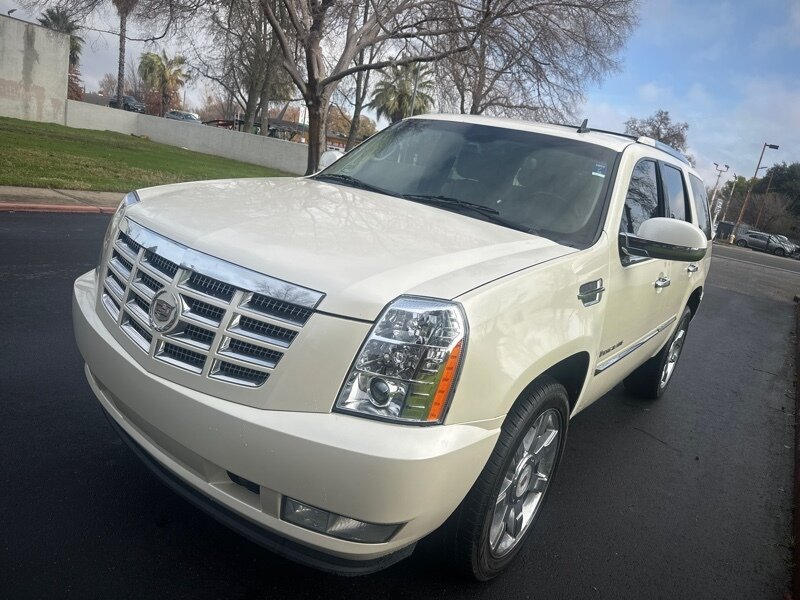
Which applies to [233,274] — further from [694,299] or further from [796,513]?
[694,299]

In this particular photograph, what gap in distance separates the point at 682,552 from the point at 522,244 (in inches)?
72.0

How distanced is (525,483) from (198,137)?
32.3 m

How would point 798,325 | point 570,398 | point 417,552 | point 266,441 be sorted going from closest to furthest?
point 266,441
point 417,552
point 570,398
point 798,325

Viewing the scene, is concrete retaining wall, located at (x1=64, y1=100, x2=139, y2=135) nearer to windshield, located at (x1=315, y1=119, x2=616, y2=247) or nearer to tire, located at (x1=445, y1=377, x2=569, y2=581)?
windshield, located at (x1=315, y1=119, x2=616, y2=247)

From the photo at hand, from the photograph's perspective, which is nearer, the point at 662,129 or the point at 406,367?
the point at 406,367

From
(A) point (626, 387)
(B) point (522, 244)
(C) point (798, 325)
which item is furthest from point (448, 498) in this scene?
(C) point (798, 325)

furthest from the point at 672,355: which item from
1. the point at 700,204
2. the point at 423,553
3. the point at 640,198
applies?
the point at 423,553

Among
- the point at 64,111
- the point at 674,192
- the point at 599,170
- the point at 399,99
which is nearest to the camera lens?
the point at 599,170

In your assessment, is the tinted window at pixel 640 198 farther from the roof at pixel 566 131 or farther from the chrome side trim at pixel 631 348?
the chrome side trim at pixel 631 348

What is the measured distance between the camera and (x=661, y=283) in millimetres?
3908

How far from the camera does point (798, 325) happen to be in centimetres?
1139

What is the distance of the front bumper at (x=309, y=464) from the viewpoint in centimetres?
191

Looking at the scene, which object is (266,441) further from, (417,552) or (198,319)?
(417,552)

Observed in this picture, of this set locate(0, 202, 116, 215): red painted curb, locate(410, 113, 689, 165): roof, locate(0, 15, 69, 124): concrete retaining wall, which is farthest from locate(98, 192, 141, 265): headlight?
locate(0, 15, 69, 124): concrete retaining wall
